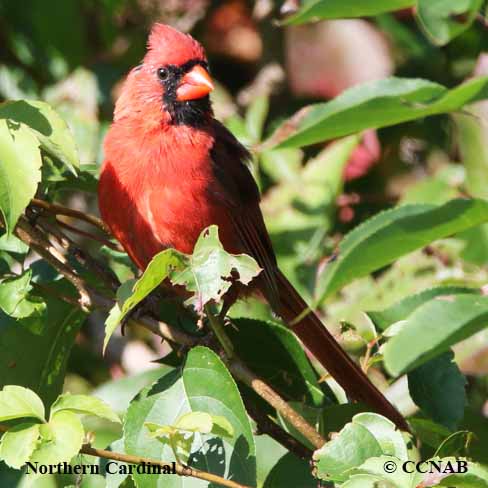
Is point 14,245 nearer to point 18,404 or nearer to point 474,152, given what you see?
point 18,404

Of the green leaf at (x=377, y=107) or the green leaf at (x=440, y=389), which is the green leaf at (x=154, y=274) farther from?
the green leaf at (x=440, y=389)

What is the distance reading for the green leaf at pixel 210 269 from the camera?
1.75 m

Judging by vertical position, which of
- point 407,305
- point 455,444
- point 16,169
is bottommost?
point 455,444

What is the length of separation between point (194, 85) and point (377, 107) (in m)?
1.35

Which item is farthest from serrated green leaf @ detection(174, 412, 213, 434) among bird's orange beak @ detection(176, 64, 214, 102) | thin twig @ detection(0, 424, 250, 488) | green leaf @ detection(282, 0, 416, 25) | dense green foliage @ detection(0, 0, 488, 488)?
bird's orange beak @ detection(176, 64, 214, 102)

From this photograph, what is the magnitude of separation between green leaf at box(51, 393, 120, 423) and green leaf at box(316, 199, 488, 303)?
1.40 ft

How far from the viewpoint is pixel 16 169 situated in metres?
1.79

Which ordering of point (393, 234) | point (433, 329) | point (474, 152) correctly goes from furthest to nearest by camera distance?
1. point (474, 152)
2. point (393, 234)
3. point (433, 329)

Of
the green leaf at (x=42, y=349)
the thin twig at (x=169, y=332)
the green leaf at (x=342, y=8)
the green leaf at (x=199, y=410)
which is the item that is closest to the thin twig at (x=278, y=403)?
the thin twig at (x=169, y=332)

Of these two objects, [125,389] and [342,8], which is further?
[125,389]

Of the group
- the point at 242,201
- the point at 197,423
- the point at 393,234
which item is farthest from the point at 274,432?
the point at 242,201

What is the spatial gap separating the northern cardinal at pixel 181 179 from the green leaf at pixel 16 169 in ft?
2.49

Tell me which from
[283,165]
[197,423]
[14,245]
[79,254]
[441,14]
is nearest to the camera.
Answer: [197,423]

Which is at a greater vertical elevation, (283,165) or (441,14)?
(441,14)
